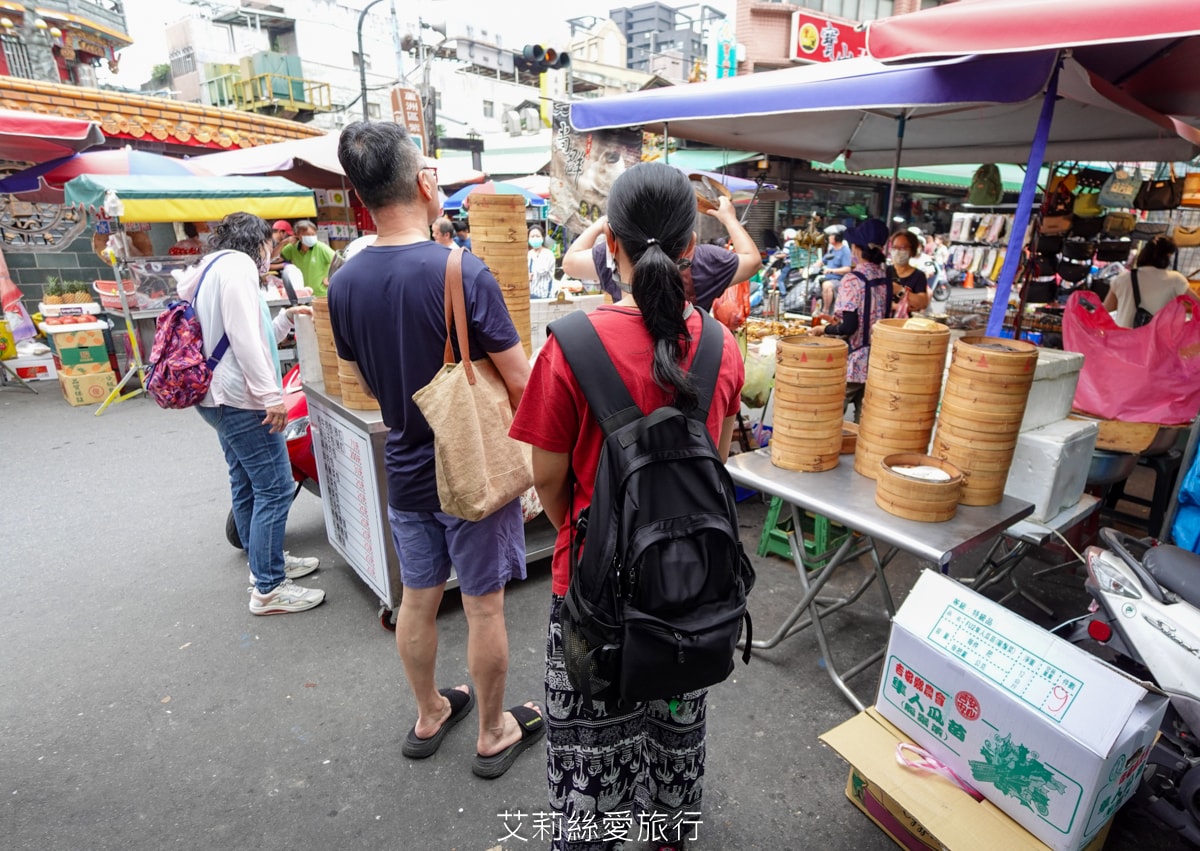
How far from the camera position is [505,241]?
287 cm

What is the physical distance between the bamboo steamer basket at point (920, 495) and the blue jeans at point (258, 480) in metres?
2.69

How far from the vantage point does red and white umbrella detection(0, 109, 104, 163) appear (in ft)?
20.3

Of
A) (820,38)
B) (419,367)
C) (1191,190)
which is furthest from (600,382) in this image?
(820,38)

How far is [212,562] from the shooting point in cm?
373

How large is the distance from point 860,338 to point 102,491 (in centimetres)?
554

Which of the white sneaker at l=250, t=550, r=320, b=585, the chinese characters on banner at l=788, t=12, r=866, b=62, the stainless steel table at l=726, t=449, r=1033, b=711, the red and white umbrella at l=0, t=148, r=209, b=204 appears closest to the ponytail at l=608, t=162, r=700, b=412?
the stainless steel table at l=726, t=449, r=1033, b=711

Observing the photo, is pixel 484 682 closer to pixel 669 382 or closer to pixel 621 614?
pixel 621 614

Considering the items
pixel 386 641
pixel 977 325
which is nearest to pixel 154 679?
pixel 386 641

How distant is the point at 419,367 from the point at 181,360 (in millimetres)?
1577

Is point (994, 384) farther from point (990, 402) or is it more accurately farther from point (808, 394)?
point (808, 394)

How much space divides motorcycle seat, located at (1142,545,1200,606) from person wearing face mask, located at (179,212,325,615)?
3.42 m

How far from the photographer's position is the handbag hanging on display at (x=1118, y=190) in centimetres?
538

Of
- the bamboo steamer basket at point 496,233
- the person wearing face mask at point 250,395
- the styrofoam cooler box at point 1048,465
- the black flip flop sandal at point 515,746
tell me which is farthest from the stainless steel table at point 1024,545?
the person wearing face mask at point 250,395

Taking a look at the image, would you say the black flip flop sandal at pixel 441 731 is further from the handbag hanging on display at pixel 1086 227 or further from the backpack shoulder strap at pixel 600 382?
the handbag hanging on display at pixel 1086 227
